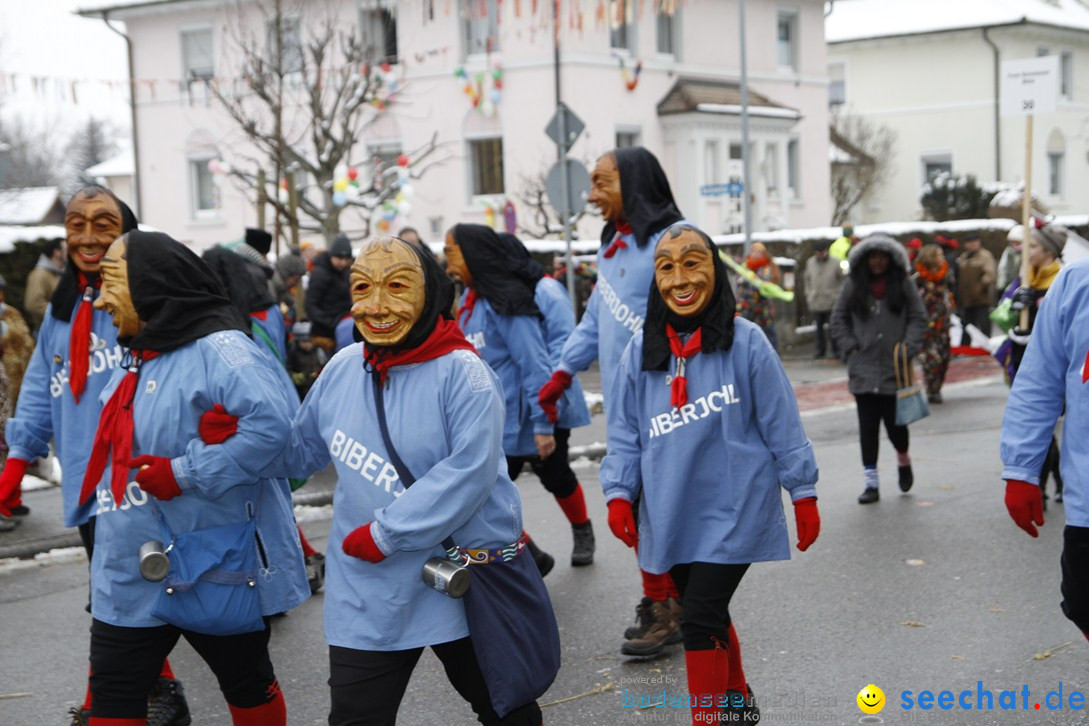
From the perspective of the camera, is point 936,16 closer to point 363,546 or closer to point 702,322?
point 702,322

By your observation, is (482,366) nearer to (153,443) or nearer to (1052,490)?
(153,443)

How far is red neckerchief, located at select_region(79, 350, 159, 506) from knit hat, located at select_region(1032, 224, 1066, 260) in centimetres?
555

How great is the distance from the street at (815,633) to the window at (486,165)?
76.0ft

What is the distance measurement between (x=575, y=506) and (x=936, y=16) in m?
42.4

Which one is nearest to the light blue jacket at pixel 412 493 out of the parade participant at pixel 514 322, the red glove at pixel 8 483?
the red glove at pixel 8 483

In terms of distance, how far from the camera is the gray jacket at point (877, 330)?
8781 mm

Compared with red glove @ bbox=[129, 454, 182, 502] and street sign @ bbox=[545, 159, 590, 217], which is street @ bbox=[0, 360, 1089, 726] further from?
street sign @ bbox=[545, 159, 590, 217]

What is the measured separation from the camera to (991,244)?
25.8 metres

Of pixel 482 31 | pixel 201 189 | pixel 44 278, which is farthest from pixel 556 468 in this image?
pixel 201 189

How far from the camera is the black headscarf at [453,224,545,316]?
6660 millimetres

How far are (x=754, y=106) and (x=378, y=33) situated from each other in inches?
368

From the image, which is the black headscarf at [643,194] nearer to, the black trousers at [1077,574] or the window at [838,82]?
the black trousers at [1077,574]

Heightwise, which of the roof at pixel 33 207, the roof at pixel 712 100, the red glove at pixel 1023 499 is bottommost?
the red glove at pixel 1023 499

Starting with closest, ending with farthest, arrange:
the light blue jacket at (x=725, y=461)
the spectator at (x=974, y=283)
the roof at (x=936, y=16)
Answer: the light blue jacket at (x=725, y=461) → the spectator at (x=974, y=283) → the roof at (x=936, y=16)
